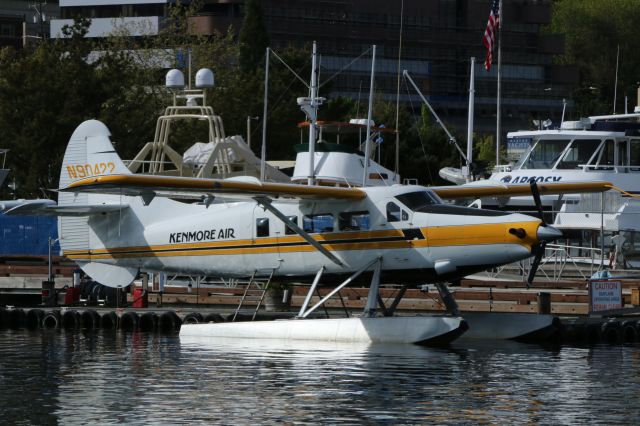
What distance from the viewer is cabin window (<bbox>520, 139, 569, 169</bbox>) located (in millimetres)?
38156

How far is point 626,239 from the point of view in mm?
34438

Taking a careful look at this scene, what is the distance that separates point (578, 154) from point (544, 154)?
948 mm

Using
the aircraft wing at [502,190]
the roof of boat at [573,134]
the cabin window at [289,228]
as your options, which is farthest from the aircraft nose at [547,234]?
the roof of boat at [573,134]

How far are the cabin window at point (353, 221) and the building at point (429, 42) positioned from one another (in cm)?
7223

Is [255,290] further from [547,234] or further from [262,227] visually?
[547,234]

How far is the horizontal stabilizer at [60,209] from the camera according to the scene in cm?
2638

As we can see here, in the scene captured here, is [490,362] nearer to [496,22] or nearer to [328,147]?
[328,147]

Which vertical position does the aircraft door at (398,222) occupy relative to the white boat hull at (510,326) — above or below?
above

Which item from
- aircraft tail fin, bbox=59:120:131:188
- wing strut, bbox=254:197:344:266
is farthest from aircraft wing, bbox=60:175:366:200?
aircraft tail fin, bbox=59:120:131:188

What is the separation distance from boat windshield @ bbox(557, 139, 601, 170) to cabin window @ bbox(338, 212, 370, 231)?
14.4 meters

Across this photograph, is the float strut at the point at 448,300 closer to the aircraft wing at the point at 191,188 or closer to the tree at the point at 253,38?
the aircraft wing at the point at 191,188

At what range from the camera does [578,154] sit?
38.0m

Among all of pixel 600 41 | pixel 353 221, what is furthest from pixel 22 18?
pixel 353 221

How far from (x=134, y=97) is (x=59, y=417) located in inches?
1565
